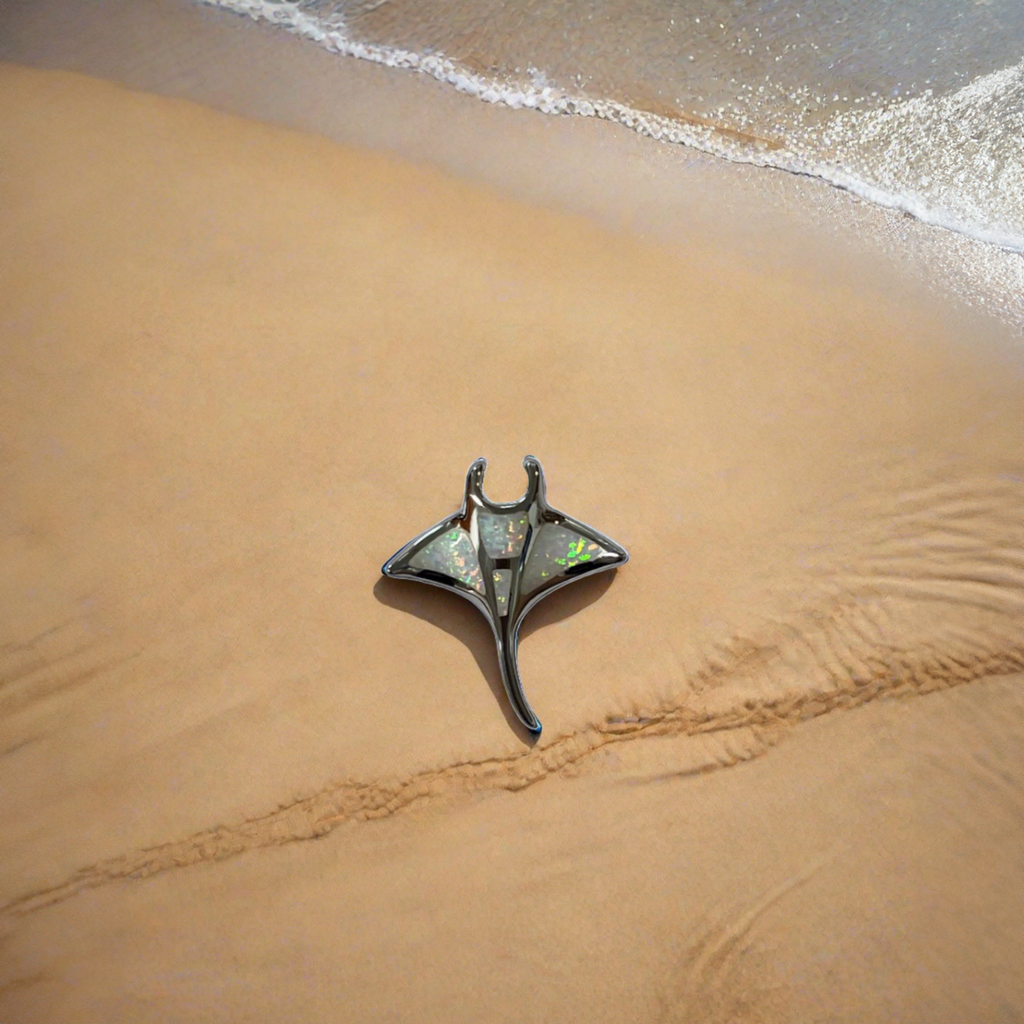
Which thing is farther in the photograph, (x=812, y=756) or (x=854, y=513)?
(x=854, y=513)

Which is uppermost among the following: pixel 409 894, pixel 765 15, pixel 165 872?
pixel 765 15

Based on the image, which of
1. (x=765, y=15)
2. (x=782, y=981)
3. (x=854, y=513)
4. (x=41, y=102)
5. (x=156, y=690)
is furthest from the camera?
(x=765, y=15)

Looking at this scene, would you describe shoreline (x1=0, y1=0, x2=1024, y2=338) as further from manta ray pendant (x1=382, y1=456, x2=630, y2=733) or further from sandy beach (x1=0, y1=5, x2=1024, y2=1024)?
manta ray pendant (x1=382, y1=456, x2=630, y2=733)

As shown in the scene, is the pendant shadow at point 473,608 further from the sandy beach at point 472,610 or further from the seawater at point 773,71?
the seawater at point 773,71

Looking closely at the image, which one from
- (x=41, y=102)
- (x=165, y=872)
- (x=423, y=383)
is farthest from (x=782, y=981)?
(x=41, y=102)

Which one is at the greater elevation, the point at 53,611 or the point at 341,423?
the point at 341,423

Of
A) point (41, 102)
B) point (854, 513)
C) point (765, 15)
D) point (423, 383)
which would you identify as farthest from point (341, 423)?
point (765, 15)

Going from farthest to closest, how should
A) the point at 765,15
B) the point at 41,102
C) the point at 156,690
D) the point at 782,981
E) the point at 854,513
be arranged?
the point at 765,15
the point at 41,102
the point at 854,513
the point at 156,690
the point at 782,981

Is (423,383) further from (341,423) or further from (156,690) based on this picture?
(156,690)
